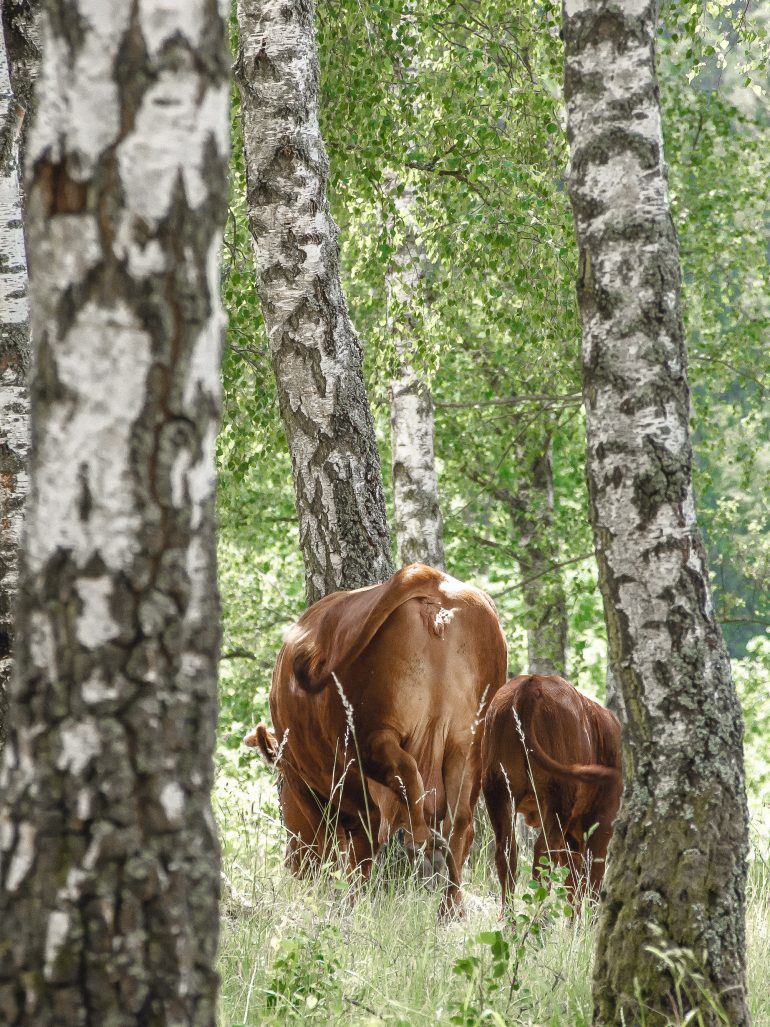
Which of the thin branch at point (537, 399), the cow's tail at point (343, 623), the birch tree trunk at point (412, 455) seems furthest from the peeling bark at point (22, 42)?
the thin branch at point (537, 399)

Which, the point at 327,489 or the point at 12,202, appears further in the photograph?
the point at 327,489

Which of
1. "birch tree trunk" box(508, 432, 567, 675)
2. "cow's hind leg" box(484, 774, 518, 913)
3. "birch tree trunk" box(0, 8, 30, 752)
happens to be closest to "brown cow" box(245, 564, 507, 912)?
"cow's hind leg" box(484, 774, 518, 913)

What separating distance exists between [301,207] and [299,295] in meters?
0.45

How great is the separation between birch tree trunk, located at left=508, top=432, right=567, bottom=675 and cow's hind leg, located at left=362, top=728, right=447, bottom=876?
7.20 meters

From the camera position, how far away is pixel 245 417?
28.6 feet

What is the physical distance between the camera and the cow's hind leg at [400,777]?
4820mm

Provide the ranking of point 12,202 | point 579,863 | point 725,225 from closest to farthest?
1. point 12,202
2. point 579,863
3. point 725,225

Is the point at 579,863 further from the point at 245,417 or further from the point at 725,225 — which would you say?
the point at 725,225

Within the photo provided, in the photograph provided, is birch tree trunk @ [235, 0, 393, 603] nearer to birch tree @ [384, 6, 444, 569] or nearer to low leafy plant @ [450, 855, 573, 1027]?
birch tree @ [384, 6, 444, 569]

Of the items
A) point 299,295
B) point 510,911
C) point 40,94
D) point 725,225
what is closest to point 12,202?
point 299,295

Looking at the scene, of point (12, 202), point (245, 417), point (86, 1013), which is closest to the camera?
point (86, 1013)

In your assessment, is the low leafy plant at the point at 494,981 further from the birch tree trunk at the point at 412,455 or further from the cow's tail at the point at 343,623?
the birch tree trunk at the point at 412,455

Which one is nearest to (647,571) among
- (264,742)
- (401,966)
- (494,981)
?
(494,981)

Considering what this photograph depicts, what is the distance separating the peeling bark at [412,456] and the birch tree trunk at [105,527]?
6.78 metres
